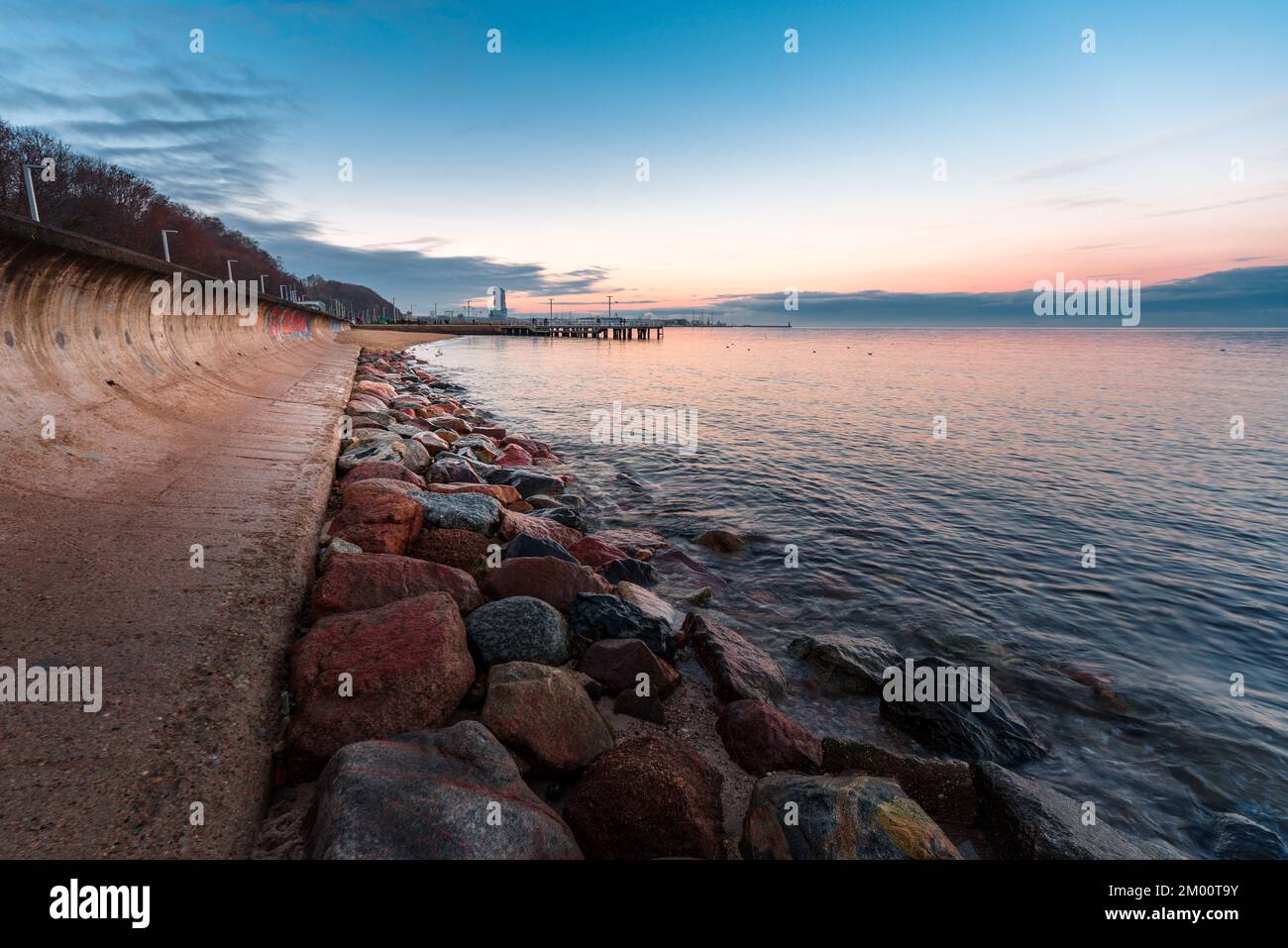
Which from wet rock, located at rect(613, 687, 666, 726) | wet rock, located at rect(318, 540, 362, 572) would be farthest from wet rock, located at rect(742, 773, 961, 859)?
wet rock, located at rect(318, 540, 362, 572)

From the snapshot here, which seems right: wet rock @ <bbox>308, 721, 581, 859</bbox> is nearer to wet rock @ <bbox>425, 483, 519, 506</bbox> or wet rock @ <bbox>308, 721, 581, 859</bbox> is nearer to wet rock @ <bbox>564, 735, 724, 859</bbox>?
wet rock @ <bbox>564, 735, 724, 859</bbox>

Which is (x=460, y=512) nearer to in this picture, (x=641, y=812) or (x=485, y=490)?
(x=485, y=490)

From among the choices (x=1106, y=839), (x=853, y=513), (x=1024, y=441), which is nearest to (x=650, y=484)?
(x=853, y=513)

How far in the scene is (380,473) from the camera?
26.0ft

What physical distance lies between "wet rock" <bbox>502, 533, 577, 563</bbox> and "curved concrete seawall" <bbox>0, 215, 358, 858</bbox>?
6.53 ft

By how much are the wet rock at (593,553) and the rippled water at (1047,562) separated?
2.93ft

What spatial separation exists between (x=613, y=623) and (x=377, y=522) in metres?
2.66

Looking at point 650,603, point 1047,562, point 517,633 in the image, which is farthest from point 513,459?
point 1047,562

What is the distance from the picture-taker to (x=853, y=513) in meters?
11.1

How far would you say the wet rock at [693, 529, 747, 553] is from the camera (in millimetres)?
9109

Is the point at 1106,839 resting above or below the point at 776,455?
below

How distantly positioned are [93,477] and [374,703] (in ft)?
14.2

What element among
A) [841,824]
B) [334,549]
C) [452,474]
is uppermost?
[452,474]

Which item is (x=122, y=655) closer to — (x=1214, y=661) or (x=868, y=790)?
(x=868, y=790)
